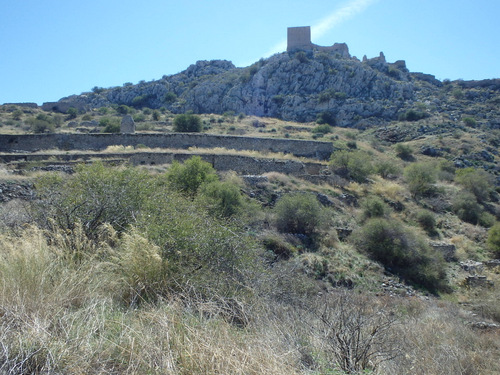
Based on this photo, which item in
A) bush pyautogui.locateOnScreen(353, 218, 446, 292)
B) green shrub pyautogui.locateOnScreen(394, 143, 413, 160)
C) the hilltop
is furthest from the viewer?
green shrub pyautogui.locateOnScreen(394, 143, 413, 160)

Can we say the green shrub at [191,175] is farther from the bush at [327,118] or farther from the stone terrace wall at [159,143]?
the bush at [327,118]

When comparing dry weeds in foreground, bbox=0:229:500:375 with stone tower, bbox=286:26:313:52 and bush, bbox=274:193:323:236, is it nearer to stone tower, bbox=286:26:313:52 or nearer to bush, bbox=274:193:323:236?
bush, bbox=274:193:323:236

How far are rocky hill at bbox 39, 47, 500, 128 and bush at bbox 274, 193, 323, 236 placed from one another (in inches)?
1586

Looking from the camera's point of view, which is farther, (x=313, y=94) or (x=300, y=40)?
(x=300, y=40)

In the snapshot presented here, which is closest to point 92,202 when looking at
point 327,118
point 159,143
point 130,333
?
point 130,333

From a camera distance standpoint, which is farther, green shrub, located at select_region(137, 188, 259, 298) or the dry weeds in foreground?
green shrub, located at select_region(137, 188, 259, 298)

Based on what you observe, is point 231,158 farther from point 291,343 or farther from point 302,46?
point 302,46

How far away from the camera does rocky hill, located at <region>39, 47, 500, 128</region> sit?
2333 inches

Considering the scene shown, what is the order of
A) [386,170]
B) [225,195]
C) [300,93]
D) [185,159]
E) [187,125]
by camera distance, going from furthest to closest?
[300,93] < [187,125] < [386,170] < [185,159] < [225,195]

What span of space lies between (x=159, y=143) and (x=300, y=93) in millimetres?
39872

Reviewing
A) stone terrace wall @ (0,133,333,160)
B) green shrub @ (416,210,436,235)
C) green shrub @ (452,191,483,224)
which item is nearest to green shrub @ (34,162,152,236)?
stone terrace wall @ (0,133,333,160)

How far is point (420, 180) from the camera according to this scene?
97.8 ft

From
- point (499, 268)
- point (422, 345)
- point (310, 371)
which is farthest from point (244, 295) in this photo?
point (499, 268)

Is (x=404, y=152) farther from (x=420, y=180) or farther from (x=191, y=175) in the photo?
(x=191, y=175)
